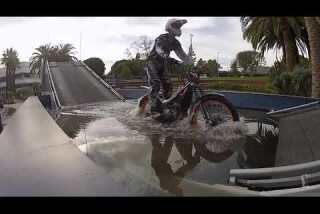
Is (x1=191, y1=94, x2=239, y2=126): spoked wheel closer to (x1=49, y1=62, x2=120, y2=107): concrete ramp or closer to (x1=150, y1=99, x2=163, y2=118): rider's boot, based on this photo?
(x1=150, y1=99, x2=163, y2=118): rider's boot

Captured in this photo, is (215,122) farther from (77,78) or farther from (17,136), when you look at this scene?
(77,78)

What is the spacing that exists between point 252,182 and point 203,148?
2.15m

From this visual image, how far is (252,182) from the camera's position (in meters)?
3.91

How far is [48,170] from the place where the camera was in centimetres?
438

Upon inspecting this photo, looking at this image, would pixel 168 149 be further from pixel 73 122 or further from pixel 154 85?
pixel 73 122

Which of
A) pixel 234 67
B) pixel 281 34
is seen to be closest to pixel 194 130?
pixel 281 34

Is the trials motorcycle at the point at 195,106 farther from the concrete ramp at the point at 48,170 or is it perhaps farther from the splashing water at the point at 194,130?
the concrete ramp at the point at 48,170

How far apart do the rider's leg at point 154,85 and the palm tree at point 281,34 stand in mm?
10242

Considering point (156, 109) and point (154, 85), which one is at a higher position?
point (154, 85)

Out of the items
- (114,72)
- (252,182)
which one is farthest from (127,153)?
(114,72)

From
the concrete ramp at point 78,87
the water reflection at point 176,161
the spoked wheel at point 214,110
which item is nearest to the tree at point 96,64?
the concrete ramp at point 78,87

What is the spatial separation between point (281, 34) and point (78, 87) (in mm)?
11513

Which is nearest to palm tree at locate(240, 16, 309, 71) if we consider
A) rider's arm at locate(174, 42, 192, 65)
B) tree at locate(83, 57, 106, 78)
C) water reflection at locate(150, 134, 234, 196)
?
rider's arm at locate(174, 42, 192, 65)
